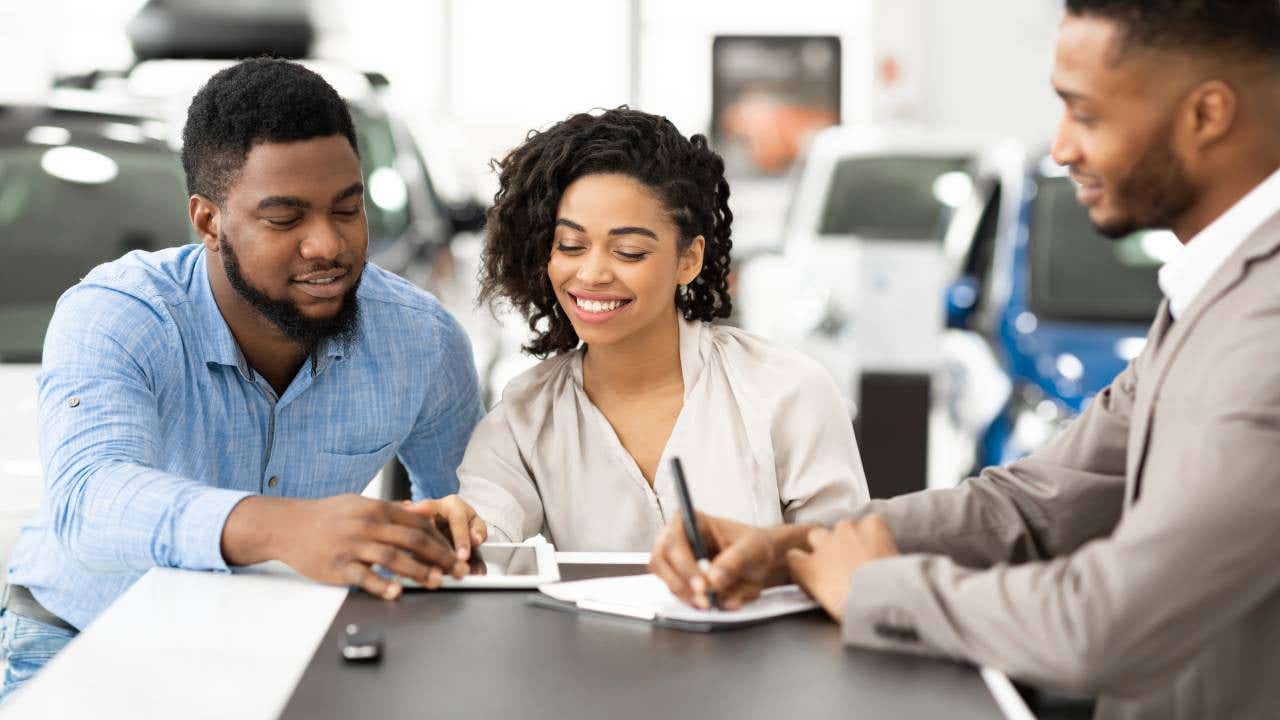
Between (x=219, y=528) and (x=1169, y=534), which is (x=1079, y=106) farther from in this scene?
(x=219, y=528)

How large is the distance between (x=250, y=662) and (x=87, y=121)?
344 cm

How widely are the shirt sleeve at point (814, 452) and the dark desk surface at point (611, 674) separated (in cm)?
71

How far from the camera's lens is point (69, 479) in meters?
2.25

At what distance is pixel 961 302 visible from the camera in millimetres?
6391

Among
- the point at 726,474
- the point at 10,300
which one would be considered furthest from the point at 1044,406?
the point at 10,300

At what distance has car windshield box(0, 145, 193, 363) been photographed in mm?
4461

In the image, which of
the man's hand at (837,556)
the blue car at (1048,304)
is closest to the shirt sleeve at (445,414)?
the man's hand at (837,556)

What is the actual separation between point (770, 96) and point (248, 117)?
554 inches

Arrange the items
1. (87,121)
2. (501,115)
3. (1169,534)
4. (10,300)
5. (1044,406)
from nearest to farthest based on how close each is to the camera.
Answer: (1169,534)
(10,300)
(87,121)
(1044,406)
(501,115)

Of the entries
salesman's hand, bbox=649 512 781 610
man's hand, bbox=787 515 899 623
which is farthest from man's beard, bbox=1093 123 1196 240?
salesman's hand, bbox=649 512 781 610

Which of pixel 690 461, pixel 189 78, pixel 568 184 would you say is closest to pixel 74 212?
pixel 568 184

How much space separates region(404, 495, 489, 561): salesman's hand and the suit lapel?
2.83ft

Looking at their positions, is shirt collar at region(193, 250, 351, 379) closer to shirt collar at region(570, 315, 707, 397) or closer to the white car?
shirt collar at region(570, 315, 707, 397)

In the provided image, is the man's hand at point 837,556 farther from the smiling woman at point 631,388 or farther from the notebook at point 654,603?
the smiling woman at point 631,388
